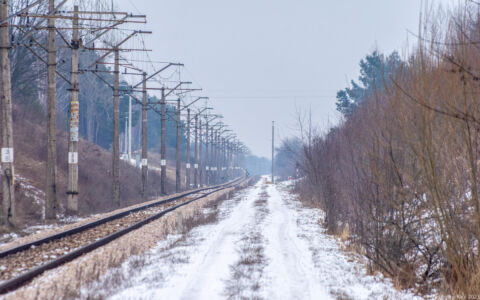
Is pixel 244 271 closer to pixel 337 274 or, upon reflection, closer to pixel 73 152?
pixel 337 274

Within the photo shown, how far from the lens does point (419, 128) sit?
572cm

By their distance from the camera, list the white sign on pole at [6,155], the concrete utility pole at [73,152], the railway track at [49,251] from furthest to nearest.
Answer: the concrete utility pole at [73,152]
the white sign on pole at [6,155]
the railway track at [49,251]

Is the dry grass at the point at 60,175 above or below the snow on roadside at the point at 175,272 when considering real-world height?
above

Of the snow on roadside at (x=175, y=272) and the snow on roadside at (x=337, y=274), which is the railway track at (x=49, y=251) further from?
the snow on roadside at (x=337, y=274)

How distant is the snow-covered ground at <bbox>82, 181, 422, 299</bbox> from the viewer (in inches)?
303

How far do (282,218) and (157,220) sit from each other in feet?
15.4

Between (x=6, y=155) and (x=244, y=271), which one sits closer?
(x=244, y=271)

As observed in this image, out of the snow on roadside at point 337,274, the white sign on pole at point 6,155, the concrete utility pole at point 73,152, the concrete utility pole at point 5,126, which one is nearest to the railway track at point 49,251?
the concrete utility pole at point 5,126

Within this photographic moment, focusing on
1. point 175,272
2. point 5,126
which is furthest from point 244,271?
point 5,126

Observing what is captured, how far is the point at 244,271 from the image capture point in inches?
366

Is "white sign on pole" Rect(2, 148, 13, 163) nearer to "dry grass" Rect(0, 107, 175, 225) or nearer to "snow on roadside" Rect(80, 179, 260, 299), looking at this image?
"dry grass" Rect(0, 107, 175, 225)

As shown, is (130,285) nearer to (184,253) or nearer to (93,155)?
(184,253)

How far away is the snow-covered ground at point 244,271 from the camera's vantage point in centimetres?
769

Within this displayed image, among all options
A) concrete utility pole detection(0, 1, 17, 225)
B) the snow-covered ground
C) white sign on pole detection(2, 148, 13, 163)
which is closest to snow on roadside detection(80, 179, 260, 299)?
the snow-covered ground
